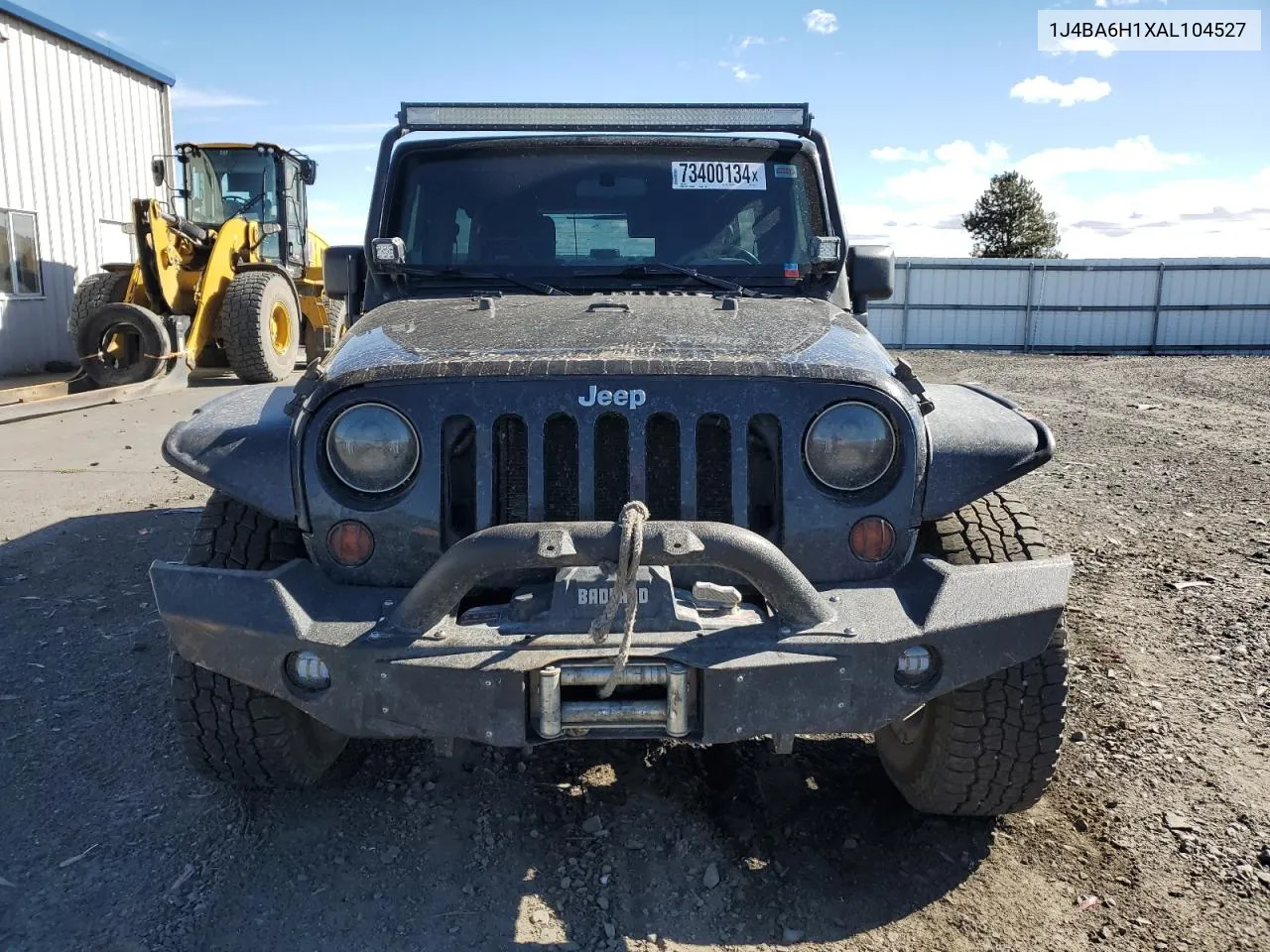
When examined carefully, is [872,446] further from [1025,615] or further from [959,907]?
[959,907]

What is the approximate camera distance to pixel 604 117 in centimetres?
398

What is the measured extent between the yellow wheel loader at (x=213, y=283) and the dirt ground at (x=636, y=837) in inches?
304

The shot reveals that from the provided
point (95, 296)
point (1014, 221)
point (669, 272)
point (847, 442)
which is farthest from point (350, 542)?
point (1014, 221)

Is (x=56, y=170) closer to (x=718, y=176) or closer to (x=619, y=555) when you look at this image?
(x=718, y=176)

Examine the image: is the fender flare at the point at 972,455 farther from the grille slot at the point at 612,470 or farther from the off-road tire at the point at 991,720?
the grille slot at the point at 612,470

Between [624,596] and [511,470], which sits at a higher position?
[511,470]

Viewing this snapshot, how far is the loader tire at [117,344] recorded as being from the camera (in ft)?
36.9

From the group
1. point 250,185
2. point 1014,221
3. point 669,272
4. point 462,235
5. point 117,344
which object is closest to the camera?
point 669,272

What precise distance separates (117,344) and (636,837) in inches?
430

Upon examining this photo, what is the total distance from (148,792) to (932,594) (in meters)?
2.37

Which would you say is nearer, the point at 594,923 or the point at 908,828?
the point at 594,923

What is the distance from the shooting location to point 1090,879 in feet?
8.68

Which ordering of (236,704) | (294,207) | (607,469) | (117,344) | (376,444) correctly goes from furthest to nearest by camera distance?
(294,207) → (117,344) → (236,704) → (607,469) → (376,444)

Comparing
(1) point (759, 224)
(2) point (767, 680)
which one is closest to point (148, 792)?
(2) point (767, 680)
